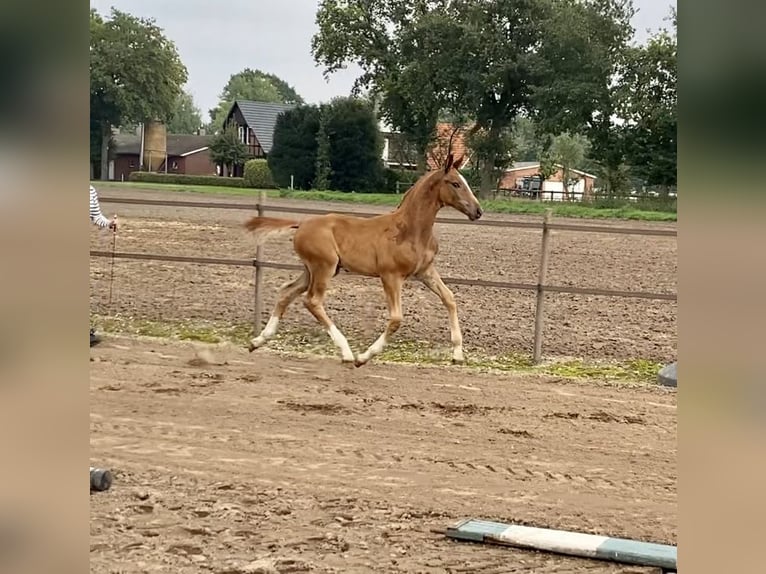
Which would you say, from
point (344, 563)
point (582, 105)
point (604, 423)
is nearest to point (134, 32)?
point (582, 105)

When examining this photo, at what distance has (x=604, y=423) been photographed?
3.55 metres

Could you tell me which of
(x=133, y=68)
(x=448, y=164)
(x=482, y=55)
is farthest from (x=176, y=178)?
(x=448, y=164)

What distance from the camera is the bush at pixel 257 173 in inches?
98.2

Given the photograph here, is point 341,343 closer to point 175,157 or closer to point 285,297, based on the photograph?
point 285,297

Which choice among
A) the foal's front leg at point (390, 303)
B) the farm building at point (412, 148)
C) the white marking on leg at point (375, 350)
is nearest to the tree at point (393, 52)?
the farm building at point (412, 148)

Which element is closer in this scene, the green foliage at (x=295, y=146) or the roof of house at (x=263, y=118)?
the roof of house at (x=263, y=118)

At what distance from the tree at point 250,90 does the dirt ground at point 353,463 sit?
1100 millimetres

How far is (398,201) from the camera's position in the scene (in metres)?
3.61

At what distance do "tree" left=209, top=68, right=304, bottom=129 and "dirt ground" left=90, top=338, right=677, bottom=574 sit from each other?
1.10 metres

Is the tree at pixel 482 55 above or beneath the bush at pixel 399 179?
above

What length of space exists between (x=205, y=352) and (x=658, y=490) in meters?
2.65

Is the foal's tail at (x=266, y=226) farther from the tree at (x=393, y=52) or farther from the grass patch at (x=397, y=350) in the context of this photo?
the tree at (x=393, y=52)
